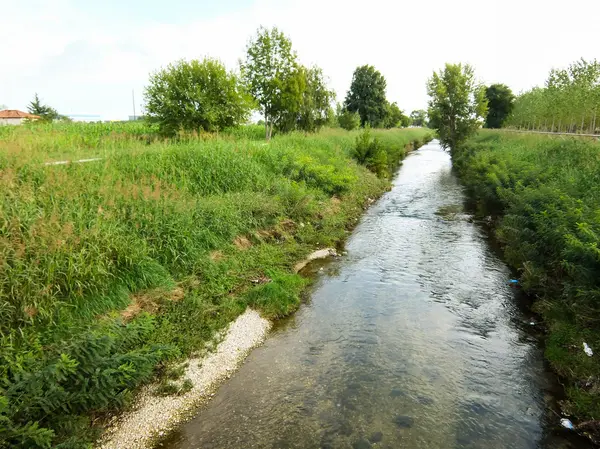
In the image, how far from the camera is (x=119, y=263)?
21.1 ft

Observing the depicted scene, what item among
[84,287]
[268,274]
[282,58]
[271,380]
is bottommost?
[271,380]

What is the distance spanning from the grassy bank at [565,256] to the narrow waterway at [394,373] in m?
0.46

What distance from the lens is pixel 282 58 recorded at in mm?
26578

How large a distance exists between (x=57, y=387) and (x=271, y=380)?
2891 mm

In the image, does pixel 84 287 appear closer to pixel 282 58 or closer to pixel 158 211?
pixel 158 211

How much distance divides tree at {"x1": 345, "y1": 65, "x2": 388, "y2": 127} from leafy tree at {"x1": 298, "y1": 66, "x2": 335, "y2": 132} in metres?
24.3

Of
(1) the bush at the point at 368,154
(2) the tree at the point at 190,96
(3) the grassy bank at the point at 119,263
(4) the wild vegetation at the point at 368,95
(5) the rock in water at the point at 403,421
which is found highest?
(4) the wild vegetation at the point at 368,95

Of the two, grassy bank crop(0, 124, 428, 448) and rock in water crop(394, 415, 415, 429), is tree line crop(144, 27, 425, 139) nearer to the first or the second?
grassy bank crop(0, 124, 428, 448)

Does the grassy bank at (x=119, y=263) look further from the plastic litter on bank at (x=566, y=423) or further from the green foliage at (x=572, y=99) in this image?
the green foliage at (x=572, y=99)

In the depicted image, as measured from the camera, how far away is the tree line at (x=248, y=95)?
19547 millimetres

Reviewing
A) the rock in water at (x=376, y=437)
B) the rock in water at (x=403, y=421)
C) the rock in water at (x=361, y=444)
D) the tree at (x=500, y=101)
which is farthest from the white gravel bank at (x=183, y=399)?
the tree at (x=500, y=101)

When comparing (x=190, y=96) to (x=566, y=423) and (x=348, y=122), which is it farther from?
(x=348, y=122)

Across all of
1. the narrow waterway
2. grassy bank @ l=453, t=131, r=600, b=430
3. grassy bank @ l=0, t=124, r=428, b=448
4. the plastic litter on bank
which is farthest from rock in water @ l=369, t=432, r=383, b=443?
grassy bank @ l=0, t=124, r=428, b=448

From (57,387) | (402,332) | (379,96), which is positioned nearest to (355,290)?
(402,332)
